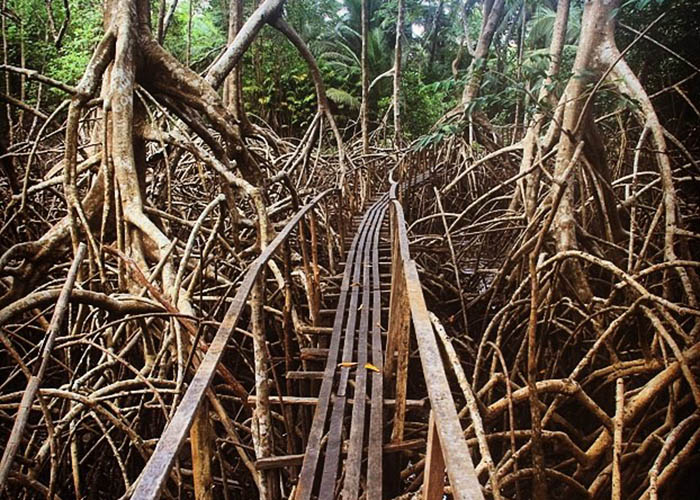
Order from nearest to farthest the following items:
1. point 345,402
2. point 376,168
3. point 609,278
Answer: point 345,402 → point 609,278 → point 376,168

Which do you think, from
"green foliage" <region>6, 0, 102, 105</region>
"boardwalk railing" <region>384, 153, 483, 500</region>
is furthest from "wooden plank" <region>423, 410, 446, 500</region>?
"green foliage" <region>6, 0, 102, 105</region>

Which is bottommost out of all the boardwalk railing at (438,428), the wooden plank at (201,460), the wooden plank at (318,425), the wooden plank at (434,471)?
the wooden plank at (318,425)

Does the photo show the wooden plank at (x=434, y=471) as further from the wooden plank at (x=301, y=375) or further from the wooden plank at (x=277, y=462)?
the wooden plank at (x=301, y=375)

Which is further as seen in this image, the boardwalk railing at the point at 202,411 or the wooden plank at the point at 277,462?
the wooden plank at the point at 277,462

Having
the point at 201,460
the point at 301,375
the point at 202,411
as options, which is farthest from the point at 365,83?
the point at 201,460

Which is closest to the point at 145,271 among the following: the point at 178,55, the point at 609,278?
the point at 609,278

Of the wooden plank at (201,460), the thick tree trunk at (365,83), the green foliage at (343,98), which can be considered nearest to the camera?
the wooden plank at (201,460)

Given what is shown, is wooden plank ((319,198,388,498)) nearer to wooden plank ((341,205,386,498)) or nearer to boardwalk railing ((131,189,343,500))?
wooden plank ((341,205,386,498))

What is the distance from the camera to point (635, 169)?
396 cm

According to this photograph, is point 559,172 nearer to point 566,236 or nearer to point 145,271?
point 566,236

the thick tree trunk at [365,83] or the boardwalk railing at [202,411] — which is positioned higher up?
the thick tree trunk at [365,83]

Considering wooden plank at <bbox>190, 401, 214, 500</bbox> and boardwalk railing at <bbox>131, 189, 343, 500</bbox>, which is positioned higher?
boardwalk railing at <bbox>131, 189, 343, 500</bbox>

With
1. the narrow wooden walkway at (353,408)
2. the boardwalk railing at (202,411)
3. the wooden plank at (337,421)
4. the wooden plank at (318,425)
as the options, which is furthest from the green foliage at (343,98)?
the boardwalk railing at (202,411)

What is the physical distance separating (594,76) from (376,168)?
6.49 meters
